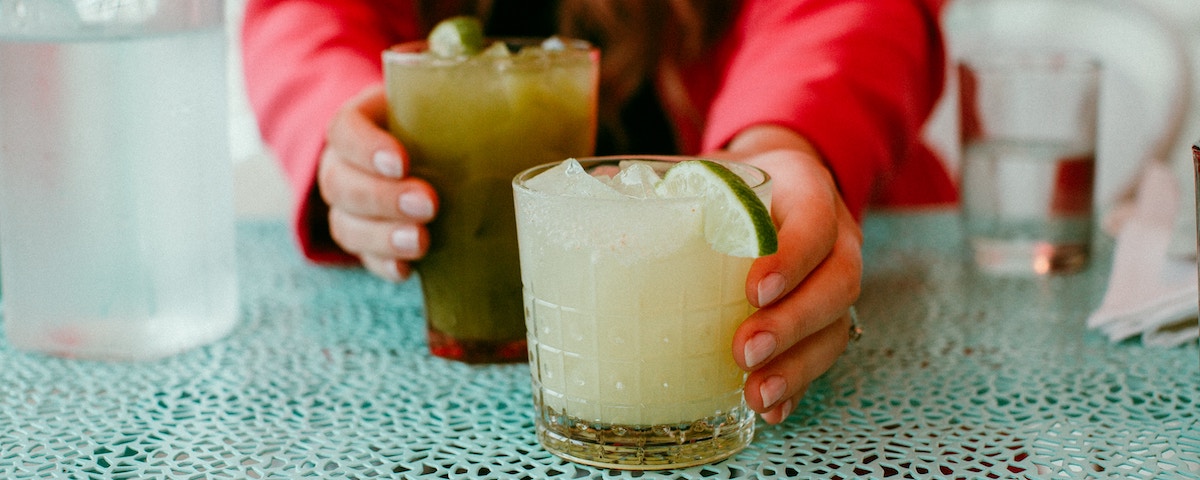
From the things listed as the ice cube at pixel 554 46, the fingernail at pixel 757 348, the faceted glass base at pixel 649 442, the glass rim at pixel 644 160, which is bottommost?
the faceted glass base at pixel 649 442

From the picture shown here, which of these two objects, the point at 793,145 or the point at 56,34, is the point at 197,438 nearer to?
the point at 56,34

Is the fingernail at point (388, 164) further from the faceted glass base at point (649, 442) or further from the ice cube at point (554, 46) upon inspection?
the faceted glass base at point (649, 442)

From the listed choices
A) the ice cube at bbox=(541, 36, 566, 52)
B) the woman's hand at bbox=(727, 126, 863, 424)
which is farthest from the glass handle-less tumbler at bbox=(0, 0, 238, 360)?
the woman's hand at bbox=(727, 126, 863, 424)

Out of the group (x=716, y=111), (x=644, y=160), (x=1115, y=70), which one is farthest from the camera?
(x=1115, y=70)

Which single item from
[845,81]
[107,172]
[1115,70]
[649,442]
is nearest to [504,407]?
[649,442]

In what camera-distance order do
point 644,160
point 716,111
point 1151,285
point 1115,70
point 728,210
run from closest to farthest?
point 728,210, point 644,160, point 1151,285, point 716,111, point 1115,70

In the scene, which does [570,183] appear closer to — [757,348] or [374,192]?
[757,348]

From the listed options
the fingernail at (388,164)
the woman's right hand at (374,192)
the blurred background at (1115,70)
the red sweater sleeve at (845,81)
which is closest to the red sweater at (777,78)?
the red sweater sleeve at (845,81)
